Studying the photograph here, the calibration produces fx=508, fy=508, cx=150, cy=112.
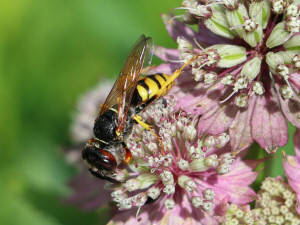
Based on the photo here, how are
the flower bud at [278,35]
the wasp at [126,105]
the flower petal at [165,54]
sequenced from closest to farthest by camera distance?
the flower bud at [278,35] → the wasp at [126,105] → the flower petal at [165,54]

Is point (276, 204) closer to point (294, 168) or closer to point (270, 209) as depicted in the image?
point (270, 209)

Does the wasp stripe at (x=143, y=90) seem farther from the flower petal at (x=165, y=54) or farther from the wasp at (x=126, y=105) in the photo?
the flower petal at (x=165, y=54)

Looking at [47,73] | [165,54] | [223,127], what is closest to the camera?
[223,127]

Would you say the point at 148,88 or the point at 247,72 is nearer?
the point at 247,72

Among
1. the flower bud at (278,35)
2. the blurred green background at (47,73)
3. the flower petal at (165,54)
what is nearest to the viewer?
the flower bud at (278,35)

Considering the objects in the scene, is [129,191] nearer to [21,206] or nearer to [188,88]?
[188,88]


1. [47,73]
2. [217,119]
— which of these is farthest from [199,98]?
[47,73]

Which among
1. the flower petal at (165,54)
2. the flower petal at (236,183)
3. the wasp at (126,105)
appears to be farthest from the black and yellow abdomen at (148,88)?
the flower petal at (236,183)

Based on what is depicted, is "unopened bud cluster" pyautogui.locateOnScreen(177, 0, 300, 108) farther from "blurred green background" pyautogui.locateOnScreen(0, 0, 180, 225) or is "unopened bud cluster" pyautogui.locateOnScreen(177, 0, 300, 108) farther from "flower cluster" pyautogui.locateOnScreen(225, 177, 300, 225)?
"blurred green background" pyautogui.locateOnScreen(0, 0, 180, 225)
